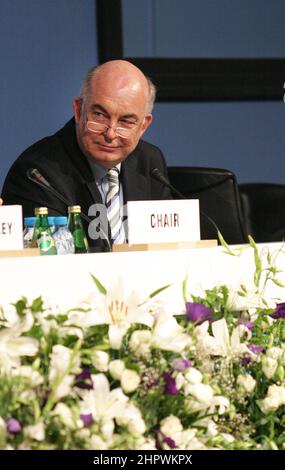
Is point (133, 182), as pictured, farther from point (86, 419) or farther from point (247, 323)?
point (86, 419)

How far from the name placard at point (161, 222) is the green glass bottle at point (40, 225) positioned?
27 cm

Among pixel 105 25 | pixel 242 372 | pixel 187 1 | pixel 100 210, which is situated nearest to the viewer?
pixel 242 372

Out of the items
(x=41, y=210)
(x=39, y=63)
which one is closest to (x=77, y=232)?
(x=41, y=210)

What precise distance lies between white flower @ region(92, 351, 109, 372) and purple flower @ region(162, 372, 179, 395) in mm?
72

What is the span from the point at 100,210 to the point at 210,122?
1.83m

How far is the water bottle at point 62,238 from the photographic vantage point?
2.18 metres

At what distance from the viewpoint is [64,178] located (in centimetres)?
309

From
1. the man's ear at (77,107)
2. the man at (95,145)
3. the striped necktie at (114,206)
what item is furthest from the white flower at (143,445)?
the man's ear at (77,107)

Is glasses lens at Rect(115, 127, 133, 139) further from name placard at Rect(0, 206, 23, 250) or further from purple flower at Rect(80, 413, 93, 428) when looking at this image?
purple flower at Rect(80, 413, 93, 428)
